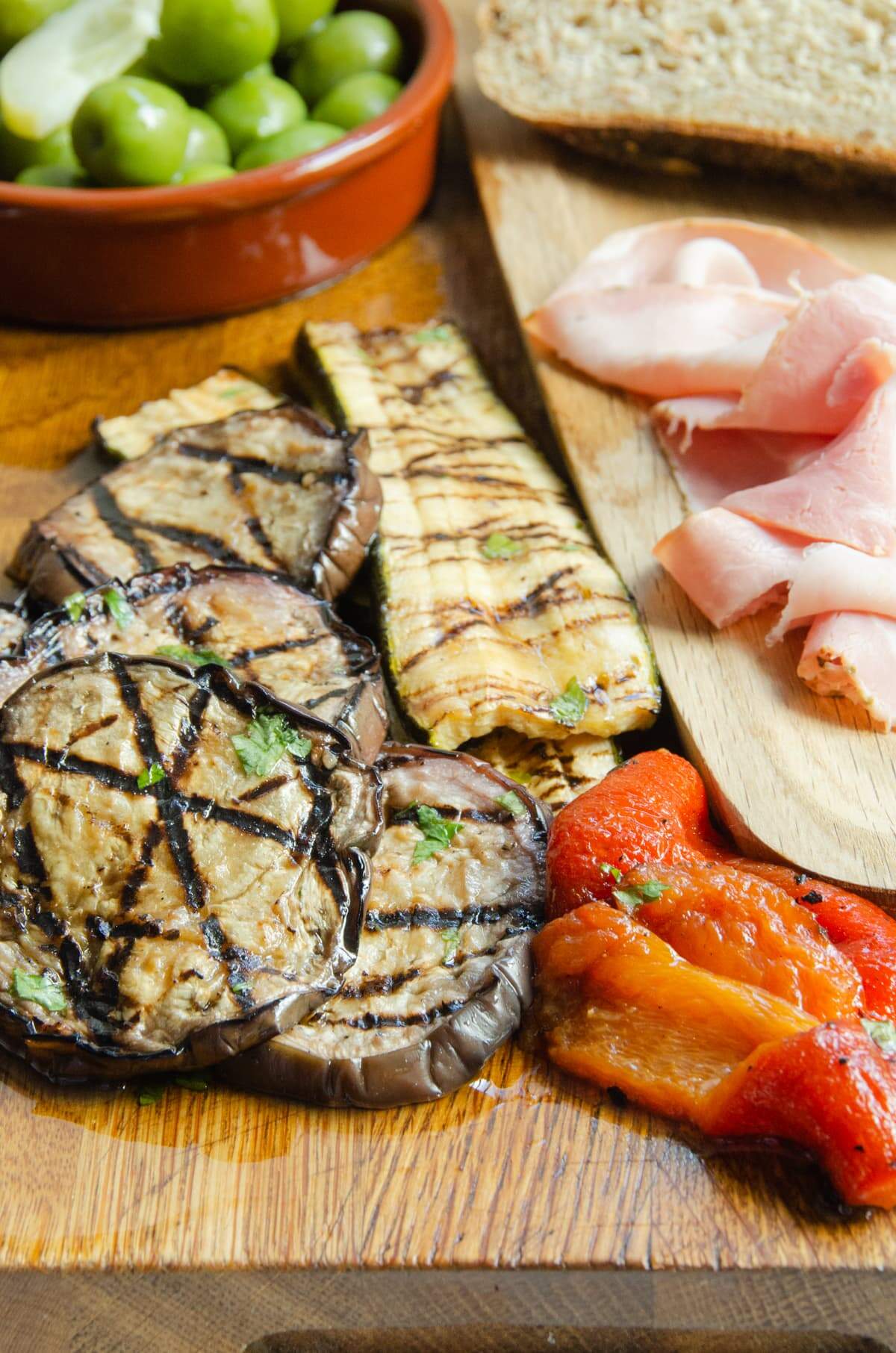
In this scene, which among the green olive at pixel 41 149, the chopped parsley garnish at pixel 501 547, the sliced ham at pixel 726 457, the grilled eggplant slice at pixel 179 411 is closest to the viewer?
the chopped parsley garnish at pixel 501 547

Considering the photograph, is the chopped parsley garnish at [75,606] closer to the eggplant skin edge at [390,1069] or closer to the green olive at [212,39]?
the eggplant skin edge at [390,1069]

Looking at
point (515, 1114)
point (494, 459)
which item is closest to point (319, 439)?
point (494, 459)

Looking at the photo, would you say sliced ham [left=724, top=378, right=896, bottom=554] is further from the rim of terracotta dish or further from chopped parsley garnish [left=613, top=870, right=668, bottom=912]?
the rim of terracotta dish

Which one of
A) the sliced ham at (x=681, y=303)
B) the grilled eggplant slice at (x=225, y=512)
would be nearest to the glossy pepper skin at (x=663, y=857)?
the grilled eggplant slice at (x=225, y=512)

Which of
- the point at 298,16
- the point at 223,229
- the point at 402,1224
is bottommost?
the point at 402,1224

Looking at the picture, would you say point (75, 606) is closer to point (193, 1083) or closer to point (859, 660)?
point (193, 1083)

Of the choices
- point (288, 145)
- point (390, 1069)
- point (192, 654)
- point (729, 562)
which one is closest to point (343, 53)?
point (288, 145)
